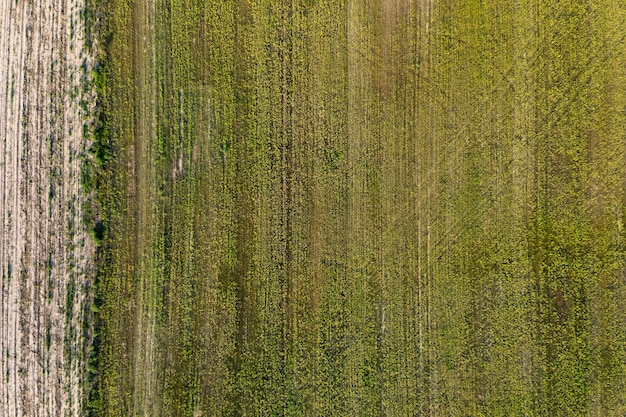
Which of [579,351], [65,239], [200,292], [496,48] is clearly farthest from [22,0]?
[579,351]

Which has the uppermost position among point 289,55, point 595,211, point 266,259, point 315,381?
point 289,55

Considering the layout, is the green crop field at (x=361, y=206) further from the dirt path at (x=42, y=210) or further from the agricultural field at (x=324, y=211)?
the dirt path at (x=42, y=210)

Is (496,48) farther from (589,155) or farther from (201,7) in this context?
(201,7)

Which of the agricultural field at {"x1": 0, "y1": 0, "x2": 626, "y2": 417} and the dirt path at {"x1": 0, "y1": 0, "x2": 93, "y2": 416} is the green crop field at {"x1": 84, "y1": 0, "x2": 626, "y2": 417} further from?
the dirt path at {"x1": 0, "y1": 0, "x2": 93, "y2": 416}

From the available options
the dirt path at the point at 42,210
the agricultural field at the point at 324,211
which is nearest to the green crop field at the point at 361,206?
the agricultural field at the point at 324,211

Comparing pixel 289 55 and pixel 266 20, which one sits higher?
pixel 266 20

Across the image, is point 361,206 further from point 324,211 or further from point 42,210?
point 42,210

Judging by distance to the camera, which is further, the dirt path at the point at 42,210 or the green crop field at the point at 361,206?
the green crop field at the point at 361,206
